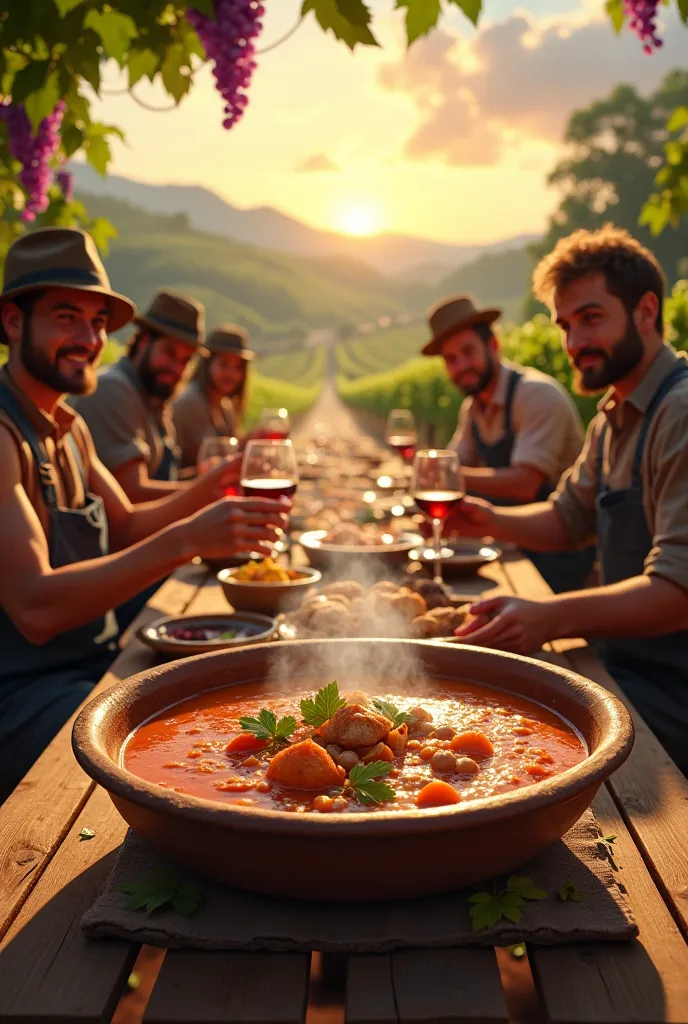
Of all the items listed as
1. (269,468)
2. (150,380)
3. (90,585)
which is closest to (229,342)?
(150,380)

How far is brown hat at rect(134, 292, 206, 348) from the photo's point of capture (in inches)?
264

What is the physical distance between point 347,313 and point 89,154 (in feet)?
570

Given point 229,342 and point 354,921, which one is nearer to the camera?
point 354,921

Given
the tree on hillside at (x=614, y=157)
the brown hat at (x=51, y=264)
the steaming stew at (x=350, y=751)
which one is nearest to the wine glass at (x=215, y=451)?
the brown hat at (x=51, y=264)

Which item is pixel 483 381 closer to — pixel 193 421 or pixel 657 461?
pixel 193 421

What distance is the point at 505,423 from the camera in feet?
21.6

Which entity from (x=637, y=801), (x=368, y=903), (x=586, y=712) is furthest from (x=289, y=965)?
(x=637, y=801)

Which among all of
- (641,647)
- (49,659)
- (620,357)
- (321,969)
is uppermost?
(620,357)

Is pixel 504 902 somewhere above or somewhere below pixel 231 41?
below

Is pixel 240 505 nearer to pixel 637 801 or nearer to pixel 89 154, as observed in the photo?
pixel 637 801

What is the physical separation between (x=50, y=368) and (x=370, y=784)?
2.70 meters

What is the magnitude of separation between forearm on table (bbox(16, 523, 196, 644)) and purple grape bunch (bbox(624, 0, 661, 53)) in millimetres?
2182

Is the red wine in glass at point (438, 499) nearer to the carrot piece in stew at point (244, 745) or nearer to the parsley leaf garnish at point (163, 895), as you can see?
the carrot piece in stew at point (244, 745)

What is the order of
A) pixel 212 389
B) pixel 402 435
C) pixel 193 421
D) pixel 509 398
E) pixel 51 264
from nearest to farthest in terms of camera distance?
pixel 51 264
pixel 402 435
pixel 509 398
pixel 193 421
pixel 212 389
